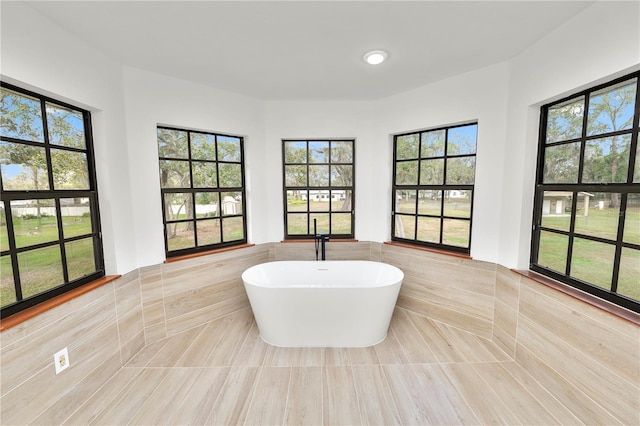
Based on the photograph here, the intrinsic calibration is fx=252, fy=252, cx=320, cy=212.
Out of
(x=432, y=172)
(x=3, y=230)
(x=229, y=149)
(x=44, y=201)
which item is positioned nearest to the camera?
(x=3, y=230)

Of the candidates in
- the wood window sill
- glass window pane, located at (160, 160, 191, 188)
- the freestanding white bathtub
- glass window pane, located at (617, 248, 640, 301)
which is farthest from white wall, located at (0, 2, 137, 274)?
glass window pane, located at (617, 248, 640, 301)

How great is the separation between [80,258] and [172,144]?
120cm

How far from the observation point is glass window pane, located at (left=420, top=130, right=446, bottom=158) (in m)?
2.57

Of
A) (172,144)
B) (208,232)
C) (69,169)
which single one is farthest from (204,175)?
(69,169)

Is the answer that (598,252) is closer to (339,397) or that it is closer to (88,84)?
(339,397)

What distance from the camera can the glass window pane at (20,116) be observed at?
1447 mm

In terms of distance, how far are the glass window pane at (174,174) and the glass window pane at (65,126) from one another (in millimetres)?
590

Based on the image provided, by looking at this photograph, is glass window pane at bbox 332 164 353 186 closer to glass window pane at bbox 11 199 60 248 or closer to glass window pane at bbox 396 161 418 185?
glass window pane at bbox 396 161 418 185

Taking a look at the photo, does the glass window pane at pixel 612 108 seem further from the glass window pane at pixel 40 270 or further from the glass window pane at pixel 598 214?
the glass window pane at pixel 40 270

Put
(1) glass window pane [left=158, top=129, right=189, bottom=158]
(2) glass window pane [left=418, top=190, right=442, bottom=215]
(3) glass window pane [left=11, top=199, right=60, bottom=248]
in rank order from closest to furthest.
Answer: (3) glass window pane [left=11, top=199, right=60, bottom=248] → (1) glass window pane [left=158, top=129, right=189, bottom=158] → (2) glass window pane [left=418, top=190, right=442, bottom=215]

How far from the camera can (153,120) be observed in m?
2.22

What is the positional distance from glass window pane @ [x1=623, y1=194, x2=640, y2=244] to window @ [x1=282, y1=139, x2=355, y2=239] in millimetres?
2135

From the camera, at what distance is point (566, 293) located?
5.48 feet

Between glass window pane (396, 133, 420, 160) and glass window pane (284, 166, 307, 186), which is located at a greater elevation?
glass window pane (396, 133, 420, 160)
